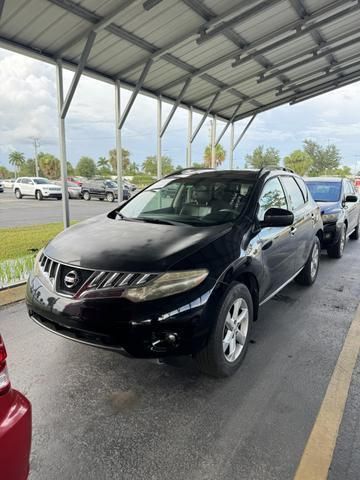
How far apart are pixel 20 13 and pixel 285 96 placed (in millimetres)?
10581

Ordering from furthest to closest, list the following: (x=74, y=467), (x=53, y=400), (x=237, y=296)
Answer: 1. (x=237, y=296)
2. (x=53, y=400)
3. (x=74, y=467)

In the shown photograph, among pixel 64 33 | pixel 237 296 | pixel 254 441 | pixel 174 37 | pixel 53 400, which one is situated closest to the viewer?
pixel 254 441

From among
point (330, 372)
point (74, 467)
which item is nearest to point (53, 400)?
point (74, 467)

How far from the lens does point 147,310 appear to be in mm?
2225

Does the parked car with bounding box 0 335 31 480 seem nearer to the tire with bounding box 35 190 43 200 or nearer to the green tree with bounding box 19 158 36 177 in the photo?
the tire with bounding box 35 190 43 200

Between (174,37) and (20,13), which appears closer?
(20,13)

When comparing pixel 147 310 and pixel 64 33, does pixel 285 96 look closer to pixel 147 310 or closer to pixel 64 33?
pixel 64 33

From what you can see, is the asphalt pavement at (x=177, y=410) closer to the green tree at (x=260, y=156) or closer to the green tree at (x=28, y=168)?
the green tree at (x=260, y=156)

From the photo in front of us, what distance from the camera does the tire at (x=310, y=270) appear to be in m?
4.81

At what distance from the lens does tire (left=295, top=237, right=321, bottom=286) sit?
15.8ft

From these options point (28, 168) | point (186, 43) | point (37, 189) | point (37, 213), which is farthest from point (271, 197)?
point (28, 168)

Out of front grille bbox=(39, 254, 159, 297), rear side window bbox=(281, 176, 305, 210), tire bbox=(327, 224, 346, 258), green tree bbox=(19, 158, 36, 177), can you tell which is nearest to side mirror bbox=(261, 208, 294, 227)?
rear side window bbox=(281, 176, 305, 210)

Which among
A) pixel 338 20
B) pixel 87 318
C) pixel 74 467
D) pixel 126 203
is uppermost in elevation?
pixel 338 20

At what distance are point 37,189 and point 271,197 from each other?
75.2ft
